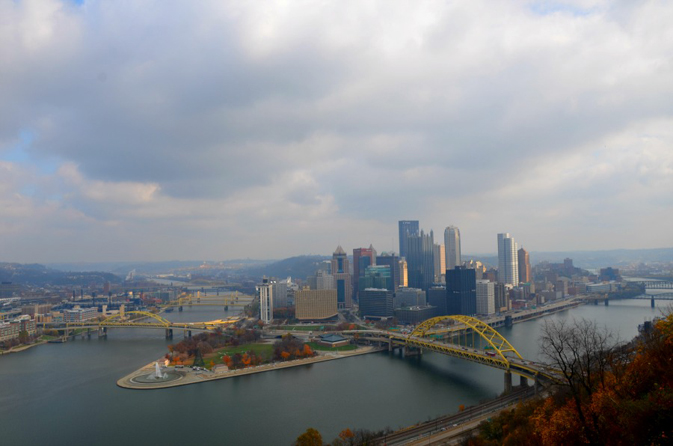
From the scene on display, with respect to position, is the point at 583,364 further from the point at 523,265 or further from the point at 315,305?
the point at 523,265

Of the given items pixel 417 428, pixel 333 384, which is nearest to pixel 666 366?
pixel 417 428

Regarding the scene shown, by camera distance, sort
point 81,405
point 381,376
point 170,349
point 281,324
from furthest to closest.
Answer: point 281,324 → point 170,349 → point 381,376 → point 81,405

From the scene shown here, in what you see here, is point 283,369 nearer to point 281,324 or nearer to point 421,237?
point 281,324

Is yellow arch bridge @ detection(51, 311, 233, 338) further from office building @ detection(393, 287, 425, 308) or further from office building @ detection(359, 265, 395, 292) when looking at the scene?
office building @ detection(359, 265, 395, 292)

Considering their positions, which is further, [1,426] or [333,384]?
[333,384]

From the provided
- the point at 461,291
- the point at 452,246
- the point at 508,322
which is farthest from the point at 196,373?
the point at 452,246

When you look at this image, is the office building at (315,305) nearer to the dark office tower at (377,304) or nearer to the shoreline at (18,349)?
the dark office tower at (377,304)
